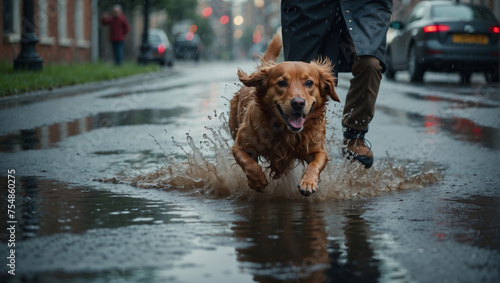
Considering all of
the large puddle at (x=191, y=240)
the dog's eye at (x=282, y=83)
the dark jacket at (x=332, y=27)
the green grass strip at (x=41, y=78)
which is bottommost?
the green grass strip at (x=41, y=78)

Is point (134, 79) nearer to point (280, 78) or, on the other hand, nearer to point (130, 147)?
point (130, 147)

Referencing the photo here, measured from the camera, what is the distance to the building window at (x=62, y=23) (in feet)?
97.0

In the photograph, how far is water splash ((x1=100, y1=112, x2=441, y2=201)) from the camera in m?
5.23

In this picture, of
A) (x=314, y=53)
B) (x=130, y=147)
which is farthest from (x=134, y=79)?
(x=314, y=53)

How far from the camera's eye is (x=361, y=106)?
6.09 metres

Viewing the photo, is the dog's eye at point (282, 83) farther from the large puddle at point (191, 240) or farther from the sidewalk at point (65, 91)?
the sidewalk at point (65, 91)

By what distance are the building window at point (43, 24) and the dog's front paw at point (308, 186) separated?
23567mm

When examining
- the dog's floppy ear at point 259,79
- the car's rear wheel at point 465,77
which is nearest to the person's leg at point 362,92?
the dog's floppy ear at point 259,79

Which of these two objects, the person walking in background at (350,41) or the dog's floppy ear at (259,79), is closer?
the dog's floppy ear at (259,79)

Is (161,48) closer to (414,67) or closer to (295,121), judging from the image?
(414,67)

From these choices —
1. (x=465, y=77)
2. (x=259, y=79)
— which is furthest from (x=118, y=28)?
(x=259, y=79)

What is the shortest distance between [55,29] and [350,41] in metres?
24.5

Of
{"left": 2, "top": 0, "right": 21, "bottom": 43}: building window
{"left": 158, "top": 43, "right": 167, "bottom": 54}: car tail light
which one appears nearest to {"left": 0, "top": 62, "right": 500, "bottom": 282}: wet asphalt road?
{"left": 2, "top": 0, "right": 21, "bottom": 43}: building window

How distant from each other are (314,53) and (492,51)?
12337mm
